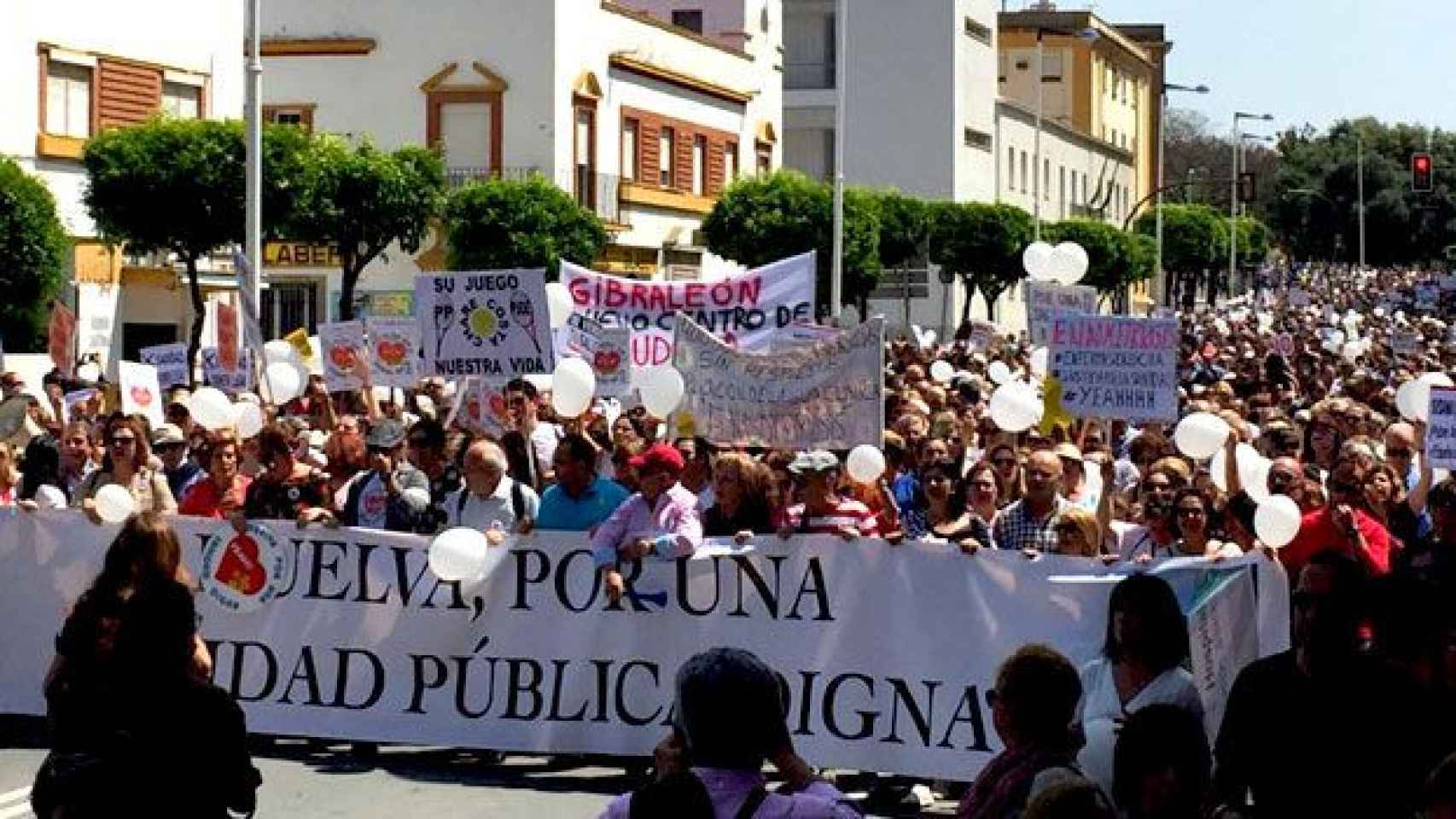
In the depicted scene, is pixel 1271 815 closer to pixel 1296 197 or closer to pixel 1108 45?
pixel 1108 45

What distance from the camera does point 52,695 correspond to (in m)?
6.96

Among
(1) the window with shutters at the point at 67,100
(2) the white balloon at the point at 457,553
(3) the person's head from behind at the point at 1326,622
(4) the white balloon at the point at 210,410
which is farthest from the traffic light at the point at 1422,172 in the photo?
(3) the person's head from behind at the point at 1326,622

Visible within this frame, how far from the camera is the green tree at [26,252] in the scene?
3506 cm

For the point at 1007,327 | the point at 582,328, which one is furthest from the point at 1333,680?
the point at 1007,327

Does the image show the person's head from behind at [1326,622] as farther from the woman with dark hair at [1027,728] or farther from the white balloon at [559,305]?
the white balloon at [559,305]

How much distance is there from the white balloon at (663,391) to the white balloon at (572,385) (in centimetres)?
35

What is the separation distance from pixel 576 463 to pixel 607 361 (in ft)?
24.9

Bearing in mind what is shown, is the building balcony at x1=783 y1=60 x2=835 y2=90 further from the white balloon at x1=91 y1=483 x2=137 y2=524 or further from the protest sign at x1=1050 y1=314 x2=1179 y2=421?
the white balloon at x1=91 y1=483 x2=137 y2=524

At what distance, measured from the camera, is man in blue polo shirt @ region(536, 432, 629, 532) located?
12570mm

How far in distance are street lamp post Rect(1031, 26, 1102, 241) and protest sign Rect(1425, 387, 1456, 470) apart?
4950 cm

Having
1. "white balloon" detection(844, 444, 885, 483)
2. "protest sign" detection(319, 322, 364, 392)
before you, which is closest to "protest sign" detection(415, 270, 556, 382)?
"white balloon" detection(844, 444, 885, 483)

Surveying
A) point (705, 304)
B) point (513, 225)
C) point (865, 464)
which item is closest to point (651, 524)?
point (865, 464)

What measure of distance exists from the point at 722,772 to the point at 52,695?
7.08 ft

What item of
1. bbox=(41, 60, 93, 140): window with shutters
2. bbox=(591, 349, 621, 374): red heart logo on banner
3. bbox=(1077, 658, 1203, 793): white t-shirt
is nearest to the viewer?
bbox=(1077, 658, 1203, 793): white t-shirt
